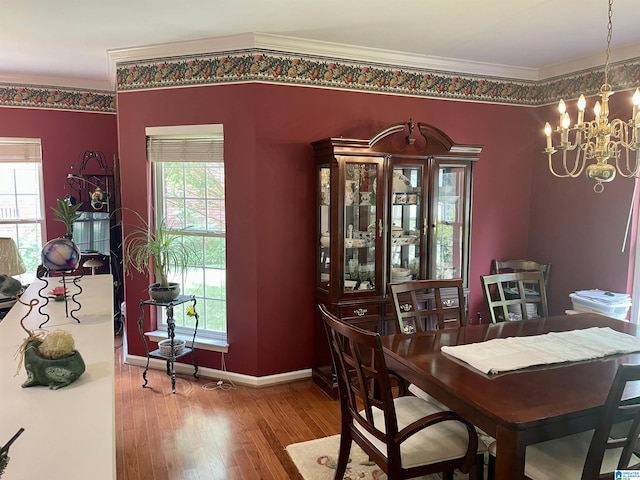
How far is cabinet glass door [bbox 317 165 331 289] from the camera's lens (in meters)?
3.59

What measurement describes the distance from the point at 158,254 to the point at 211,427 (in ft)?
4.50

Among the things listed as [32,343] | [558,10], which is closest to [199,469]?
[32,343]

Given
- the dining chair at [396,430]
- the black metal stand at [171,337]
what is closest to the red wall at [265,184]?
the black metal stand at [171,337]

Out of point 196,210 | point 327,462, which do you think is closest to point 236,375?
point 327,462

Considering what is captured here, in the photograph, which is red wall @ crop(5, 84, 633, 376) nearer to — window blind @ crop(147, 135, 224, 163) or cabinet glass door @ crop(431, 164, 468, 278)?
window blind @ crop(147, 135, 224, 163)

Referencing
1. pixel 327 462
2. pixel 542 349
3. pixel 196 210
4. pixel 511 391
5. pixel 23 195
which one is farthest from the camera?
pixel 23 195

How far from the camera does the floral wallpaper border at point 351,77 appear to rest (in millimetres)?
3506

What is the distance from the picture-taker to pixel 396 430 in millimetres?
1948

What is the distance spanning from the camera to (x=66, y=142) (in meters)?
4.99

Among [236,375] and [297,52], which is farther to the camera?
[236,375]

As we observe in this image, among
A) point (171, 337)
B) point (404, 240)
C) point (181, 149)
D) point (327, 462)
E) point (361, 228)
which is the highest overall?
point (181, 149)

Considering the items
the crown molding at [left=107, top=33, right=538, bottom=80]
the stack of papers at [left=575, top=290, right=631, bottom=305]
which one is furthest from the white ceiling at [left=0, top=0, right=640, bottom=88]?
the stack of papers at [left=575, top=290, right=631, bottom=305]

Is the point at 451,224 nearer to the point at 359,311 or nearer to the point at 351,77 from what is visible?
the point at 359,311

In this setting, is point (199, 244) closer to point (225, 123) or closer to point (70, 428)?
point (225, 123)
